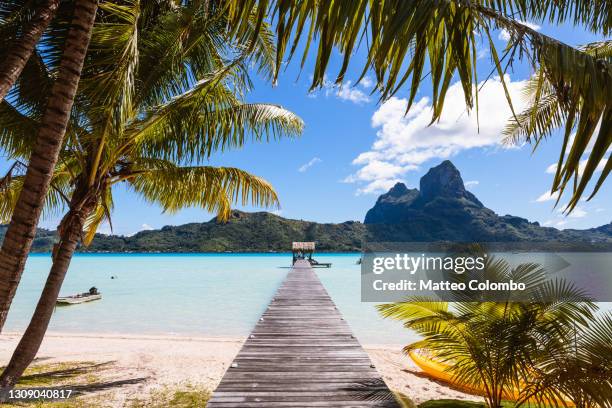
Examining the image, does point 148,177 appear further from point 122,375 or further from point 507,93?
point 507,93

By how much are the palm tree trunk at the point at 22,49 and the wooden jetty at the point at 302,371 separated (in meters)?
2.93

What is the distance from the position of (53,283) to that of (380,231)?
118696 mm

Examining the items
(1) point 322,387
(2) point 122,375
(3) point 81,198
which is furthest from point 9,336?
(1) point 322,387

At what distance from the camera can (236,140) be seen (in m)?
6.44

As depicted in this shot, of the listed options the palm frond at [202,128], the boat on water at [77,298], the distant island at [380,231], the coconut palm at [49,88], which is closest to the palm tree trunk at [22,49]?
the coconut palm at [49,88]

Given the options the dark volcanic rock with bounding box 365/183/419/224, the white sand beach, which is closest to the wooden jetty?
the white sand beach

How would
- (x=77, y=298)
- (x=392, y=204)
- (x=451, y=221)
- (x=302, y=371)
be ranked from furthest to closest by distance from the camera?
(x=392, y=204), (x=451, y=221), (x=77, y=298), (x=302, y=371)

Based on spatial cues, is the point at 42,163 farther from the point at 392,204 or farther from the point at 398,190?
the point at 398,190

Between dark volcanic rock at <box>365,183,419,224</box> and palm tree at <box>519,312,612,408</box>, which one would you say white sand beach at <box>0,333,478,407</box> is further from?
dark volcanic rock at <box>365,183,419,224</box>

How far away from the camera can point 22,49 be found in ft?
9.65

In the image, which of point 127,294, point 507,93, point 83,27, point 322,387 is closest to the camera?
point 507,93

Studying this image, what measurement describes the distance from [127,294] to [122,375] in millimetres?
21873

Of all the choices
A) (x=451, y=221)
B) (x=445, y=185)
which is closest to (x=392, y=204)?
(x=445, y=185)

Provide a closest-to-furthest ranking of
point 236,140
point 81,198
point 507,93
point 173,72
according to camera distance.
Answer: point 507,93 → point 81,198 → point 173,72 → point 236,140
